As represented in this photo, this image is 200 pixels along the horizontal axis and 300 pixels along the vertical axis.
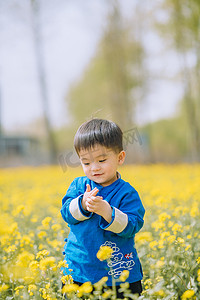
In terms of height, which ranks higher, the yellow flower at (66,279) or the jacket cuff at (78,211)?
the jacket cuff at (78,211)

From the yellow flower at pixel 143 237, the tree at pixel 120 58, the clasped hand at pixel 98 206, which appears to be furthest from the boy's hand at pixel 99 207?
the tree at pixel 120 58

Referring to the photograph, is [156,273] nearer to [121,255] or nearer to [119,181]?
[121,255]

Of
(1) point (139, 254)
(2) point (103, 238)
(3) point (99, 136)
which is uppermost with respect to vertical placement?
(3) point (99, 136)

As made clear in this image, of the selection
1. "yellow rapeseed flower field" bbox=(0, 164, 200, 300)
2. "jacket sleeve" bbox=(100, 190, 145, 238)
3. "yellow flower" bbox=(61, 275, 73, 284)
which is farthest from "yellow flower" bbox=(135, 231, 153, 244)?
"yellow flower" bbox=(61, 275, 73, 284)

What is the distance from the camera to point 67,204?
6.40ft

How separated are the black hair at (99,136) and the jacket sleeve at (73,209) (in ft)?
0.93

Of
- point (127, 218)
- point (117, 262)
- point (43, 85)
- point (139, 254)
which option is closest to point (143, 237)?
point (139, 254)

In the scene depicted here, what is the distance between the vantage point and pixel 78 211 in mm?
1811

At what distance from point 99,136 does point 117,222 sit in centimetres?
51

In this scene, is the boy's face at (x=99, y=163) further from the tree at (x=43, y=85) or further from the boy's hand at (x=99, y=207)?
the tree at (x=43, y=85)

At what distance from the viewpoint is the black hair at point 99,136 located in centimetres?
189

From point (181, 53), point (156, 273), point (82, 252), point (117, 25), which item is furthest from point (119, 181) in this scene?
point (117, 25)

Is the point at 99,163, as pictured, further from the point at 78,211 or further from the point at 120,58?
the point at 120,58

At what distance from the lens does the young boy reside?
1.81m
